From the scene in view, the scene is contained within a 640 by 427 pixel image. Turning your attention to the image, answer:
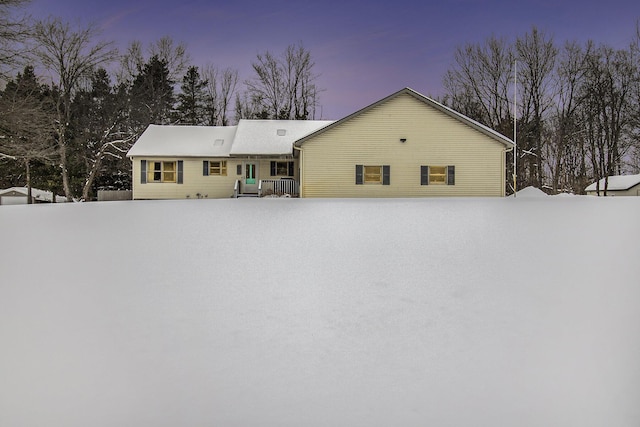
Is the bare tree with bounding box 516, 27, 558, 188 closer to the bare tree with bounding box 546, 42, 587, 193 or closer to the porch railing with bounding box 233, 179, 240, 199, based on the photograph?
the bare tree with bounding box 546, 42, 587, 193

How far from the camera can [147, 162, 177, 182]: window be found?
953 inches

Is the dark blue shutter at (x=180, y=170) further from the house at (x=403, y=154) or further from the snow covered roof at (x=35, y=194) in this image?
the snow covered roof at (x=35, y=194)

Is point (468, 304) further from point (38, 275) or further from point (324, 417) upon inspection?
point (38, 275)

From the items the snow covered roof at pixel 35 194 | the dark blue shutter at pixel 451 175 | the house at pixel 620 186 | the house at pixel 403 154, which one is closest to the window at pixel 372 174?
the house at pixel 403 154

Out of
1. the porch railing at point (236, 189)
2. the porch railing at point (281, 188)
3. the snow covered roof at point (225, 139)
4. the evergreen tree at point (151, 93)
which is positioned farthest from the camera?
the evergreen tree at point (151, 93)

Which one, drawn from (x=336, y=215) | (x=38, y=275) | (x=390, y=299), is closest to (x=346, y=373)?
(x=390, y=299)

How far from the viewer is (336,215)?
1084 centimetres

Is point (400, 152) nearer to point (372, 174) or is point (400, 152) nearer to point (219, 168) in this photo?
point (372, 174)

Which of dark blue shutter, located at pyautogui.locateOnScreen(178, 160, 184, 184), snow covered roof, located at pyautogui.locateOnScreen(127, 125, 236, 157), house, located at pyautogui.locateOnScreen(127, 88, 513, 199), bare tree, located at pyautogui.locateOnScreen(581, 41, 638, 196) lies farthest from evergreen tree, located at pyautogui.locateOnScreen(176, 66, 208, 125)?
bare tree, located at pyautogui.locateOnScreen(581, 41, 638, 196)

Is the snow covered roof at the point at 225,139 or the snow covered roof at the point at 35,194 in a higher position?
the snow covered roof at the point at 225,139

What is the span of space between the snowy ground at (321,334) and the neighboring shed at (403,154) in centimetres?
1294

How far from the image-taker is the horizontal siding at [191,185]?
24.0m

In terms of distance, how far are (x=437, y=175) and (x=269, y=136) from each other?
8974mm

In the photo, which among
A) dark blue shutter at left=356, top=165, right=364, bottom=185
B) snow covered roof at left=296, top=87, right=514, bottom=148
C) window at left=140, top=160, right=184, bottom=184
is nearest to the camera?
snow covered roof at left=296, top=87, right=514, bottom=148
